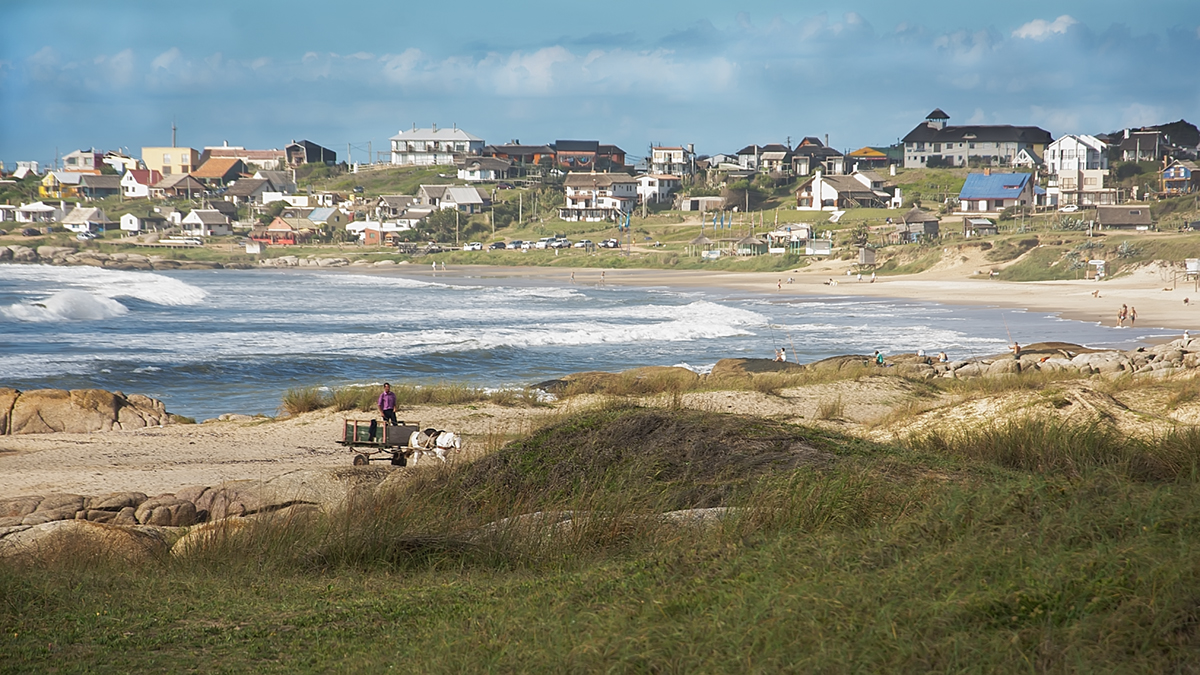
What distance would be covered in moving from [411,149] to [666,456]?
141277 millimetres

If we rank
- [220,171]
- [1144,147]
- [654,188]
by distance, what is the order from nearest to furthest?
1. [1144,147]
2. [654,188]
3. [220,171]

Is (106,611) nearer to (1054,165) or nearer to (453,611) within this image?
(453,611)

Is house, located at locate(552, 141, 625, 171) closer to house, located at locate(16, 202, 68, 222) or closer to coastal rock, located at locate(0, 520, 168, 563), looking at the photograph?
house, located at locate(16, 202, 68, 222)

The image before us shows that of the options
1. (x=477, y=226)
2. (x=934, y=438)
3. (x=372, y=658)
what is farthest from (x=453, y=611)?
(x=477, y=226)

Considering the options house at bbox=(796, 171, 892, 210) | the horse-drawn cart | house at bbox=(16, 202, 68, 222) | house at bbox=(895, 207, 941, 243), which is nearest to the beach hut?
house at bbox=(895, 207, 941, 243)

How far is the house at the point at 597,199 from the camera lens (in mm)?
107312

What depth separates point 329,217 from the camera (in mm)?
110500

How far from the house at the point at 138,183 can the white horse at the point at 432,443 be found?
136 meters

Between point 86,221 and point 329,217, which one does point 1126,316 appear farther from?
point 86,221

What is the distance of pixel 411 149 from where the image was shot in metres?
144

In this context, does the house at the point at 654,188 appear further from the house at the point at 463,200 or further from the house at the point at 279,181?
the house at the point at 279,181

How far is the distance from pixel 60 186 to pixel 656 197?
8401 cm

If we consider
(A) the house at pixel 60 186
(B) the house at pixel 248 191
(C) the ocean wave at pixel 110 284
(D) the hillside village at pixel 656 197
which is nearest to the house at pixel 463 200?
(D) the hillside village at pixel 656 197

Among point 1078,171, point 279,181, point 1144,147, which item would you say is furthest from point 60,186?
point 1144,147
